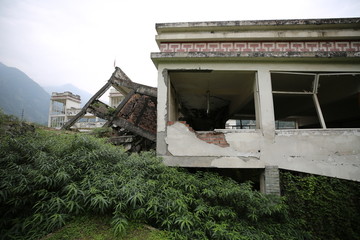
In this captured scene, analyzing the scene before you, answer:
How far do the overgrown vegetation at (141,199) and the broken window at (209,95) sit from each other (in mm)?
2446

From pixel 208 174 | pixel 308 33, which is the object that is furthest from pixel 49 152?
pixel 308 33

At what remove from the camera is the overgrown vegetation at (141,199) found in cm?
259

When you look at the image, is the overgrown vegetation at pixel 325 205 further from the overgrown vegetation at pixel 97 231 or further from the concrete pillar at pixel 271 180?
the overgrown vegetation at pixel 97 231

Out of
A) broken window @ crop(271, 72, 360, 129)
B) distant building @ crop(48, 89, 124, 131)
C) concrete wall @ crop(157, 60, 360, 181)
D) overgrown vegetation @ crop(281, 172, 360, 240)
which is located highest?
distant building @ crop(48, 89, 124, 131)

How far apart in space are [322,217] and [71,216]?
5.13 m

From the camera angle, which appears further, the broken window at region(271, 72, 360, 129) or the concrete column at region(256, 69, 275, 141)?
the broken window at region(271, 72, 360, 129)

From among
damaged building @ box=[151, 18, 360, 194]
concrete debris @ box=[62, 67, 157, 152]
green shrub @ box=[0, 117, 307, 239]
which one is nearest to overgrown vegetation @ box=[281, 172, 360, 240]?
damaged building @ box=[151, 18, 360, 194]

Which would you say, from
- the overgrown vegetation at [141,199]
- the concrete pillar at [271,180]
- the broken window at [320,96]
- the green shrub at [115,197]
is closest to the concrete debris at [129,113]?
the overgrown vegetation at [141,199]

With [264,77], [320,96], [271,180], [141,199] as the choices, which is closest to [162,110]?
[141,199]

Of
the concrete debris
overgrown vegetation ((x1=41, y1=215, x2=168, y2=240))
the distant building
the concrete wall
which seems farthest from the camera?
the distant building

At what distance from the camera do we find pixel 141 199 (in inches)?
107

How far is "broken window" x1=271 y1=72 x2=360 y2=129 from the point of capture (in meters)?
4.82

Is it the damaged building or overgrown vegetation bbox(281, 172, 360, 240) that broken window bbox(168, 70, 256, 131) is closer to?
the damaged building

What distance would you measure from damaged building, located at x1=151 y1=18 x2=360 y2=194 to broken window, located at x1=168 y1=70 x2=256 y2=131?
0.21 metres
